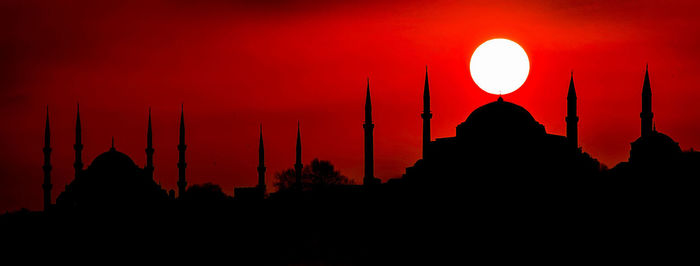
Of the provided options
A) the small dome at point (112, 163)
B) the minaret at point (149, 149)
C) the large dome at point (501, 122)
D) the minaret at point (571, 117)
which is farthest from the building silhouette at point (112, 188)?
the minaret at point (571, 117)

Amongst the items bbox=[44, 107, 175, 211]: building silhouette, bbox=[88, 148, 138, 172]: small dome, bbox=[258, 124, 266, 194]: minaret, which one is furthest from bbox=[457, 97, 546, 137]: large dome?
bbox=[258, 124, 266, 194]: minaret

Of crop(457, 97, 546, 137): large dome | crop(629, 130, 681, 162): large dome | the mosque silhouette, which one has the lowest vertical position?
the mosque silhouette

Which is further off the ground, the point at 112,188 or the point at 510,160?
the point at 510,160

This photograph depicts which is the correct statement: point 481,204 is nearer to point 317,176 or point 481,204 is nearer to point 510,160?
point 510,160

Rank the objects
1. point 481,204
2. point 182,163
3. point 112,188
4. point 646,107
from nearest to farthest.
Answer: point 481,204 < point 646,107 < point 112,188 < point 182,163

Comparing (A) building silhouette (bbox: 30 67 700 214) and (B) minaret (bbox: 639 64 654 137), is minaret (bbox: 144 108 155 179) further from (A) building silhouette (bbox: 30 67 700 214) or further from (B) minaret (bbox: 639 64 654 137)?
(B) minaret (bbox: 639 64 654 137)

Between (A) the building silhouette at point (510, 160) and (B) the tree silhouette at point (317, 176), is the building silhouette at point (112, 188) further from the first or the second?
(B) the tree silhouette at point (317, 176)

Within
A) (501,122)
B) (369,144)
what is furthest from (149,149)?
(501,122)
